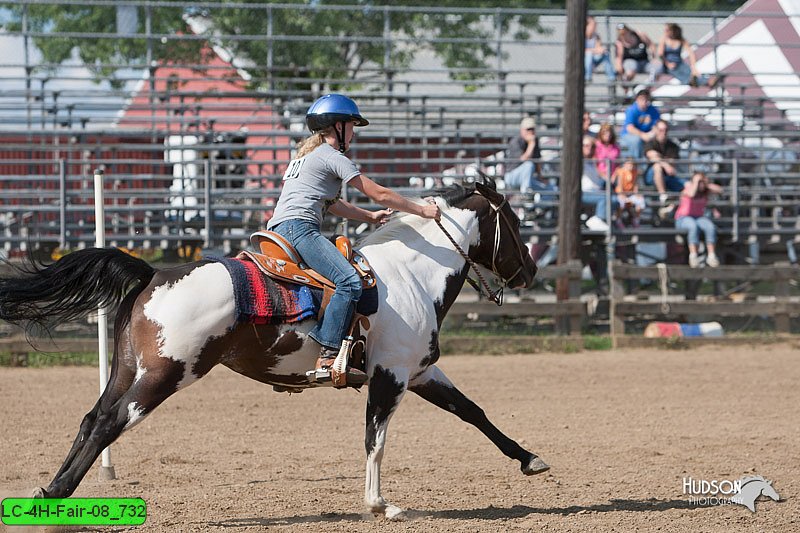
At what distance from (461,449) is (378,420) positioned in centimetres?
226

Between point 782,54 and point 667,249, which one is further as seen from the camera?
point 782,54

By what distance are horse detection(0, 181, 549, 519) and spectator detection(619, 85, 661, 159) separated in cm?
1115

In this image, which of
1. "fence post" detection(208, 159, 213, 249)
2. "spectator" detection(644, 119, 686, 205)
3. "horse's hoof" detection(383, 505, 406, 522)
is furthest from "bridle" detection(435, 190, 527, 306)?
"spectator" detection(644, 119, 686, 205)

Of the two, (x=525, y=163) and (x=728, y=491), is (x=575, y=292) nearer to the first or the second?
(x=525, y=163)

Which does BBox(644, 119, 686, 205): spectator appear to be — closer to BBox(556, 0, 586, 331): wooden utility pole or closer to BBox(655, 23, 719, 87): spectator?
BBox(556, 0, 586, 331): wooden utility pole

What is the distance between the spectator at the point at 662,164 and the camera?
55.9 ft

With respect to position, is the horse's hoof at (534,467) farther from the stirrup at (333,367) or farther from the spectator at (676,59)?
the spectator at (676,59)

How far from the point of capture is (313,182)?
6.33 metres

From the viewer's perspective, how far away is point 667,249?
58.2 feet

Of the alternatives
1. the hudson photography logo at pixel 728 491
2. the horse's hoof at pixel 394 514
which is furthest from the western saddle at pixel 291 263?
the hudson photography logo at pixel 728 491

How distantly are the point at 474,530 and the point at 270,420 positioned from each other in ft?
13.6

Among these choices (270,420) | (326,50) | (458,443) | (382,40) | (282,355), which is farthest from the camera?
(326,50)

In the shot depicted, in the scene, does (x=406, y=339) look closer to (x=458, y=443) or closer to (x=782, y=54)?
(x=458, y=443)

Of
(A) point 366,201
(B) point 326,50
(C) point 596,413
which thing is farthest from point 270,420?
(B) point 326,50
